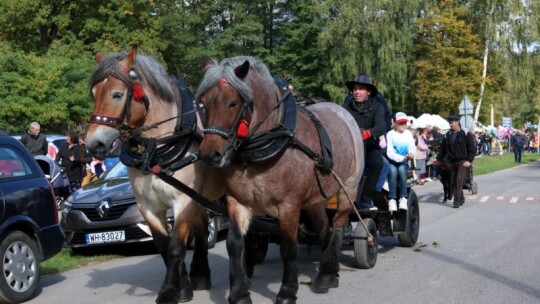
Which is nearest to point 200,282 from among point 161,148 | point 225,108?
point 161,148

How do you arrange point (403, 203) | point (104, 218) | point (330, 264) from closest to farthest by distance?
point (330, 264)
point (403, 203)
point (104, 218)

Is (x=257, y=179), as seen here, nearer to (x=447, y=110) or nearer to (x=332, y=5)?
(x=332, y=5)

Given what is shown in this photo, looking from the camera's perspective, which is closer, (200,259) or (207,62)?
(207,62)

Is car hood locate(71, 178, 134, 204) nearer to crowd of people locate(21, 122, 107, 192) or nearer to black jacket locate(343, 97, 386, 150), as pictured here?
black jacket locate(343, 97, 386, 150)

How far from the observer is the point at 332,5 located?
47.5m

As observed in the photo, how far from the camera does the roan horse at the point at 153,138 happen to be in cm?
643

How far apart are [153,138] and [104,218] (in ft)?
12.1

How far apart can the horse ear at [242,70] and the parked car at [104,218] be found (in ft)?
13.8

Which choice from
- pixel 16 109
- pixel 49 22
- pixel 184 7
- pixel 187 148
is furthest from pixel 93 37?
pixel 187 148

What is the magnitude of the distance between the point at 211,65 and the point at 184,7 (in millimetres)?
42959

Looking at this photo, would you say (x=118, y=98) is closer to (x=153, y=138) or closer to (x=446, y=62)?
(x=153, y=138)

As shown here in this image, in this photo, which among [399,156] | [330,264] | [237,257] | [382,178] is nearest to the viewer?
[237,257]

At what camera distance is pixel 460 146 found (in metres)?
17.0

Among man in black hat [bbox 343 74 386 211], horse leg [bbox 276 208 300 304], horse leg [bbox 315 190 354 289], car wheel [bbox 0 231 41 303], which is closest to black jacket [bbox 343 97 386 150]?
man in black hat [bbox 343 74 386 211]
